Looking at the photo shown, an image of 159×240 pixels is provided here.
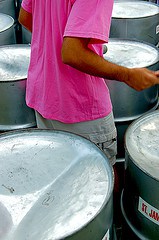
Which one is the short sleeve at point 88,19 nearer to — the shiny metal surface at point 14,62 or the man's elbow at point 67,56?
the man's elbow at point 67,56

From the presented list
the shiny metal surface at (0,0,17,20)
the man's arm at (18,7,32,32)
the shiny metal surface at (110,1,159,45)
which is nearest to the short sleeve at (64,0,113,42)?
the man's arm at (18,7,32,32)

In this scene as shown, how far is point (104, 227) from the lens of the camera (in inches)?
36.1

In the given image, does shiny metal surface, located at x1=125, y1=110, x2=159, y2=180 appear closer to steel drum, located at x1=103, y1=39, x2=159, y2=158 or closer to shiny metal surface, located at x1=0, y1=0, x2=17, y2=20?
steel drum, located at x1=103, y1=39, x2=159, y2=158

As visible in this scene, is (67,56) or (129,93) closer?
(67,56)

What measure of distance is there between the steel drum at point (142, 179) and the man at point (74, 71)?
0.13 meters

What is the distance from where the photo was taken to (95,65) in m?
1.09

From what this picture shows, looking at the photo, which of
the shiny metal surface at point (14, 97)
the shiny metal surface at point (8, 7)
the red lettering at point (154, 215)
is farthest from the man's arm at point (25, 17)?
the shiny metal surface at point (8, 7)

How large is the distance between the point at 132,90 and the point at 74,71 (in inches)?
13.9

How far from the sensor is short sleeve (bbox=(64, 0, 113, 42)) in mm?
1032

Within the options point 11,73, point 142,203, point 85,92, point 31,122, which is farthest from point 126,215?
point 11,73

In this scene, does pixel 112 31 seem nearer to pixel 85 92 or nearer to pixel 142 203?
pixel 85 92

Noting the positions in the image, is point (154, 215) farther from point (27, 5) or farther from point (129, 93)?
point (27, 5)

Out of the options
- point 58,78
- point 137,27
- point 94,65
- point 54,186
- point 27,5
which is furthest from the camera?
point 137,27

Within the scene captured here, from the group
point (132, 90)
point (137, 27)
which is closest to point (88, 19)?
point (132, 90)
